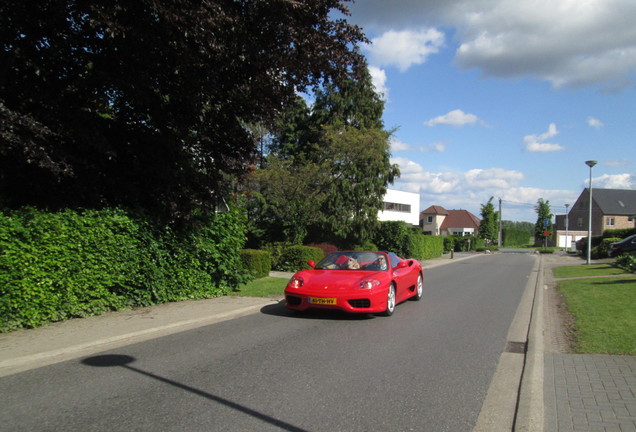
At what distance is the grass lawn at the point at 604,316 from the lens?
646 cm

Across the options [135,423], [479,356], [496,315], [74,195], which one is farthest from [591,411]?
[74,195]

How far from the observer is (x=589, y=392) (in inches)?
181

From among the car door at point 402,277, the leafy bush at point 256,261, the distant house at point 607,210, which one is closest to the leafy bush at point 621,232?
the distant house at point 607,210

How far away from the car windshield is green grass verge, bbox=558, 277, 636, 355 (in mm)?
3768

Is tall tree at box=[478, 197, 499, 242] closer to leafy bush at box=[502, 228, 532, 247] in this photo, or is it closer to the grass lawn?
leafy bush at box=[502, 228, 532, 247]

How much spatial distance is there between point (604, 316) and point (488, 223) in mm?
61422

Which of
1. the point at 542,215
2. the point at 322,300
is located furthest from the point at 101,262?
the point at 542,215

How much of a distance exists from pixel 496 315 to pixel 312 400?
653 centimetres

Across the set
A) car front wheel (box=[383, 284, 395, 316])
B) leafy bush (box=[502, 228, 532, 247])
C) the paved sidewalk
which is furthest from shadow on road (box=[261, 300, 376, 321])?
leafy bush (box=[502, 228, 532, 247])

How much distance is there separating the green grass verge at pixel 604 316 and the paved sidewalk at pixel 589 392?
1.90 feet

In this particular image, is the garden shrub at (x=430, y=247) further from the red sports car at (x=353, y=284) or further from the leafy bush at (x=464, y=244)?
the red sports car at (x=353, y=284)

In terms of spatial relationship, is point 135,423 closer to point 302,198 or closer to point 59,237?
point 59,237

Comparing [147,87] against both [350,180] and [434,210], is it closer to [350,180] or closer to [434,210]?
[350,180]

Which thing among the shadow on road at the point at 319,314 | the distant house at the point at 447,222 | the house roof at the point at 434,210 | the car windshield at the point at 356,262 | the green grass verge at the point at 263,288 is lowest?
the shadow on road at the point at 319,314
